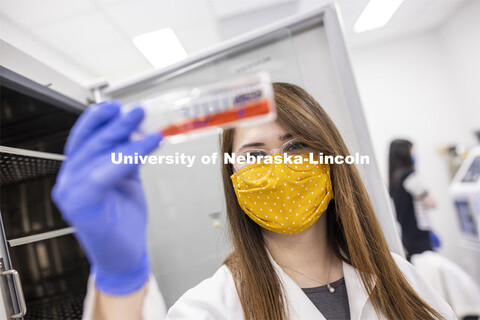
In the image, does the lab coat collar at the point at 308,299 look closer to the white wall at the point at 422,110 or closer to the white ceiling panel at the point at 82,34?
the white ceiling panel at the point at 82,34

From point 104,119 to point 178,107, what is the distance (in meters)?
0.13

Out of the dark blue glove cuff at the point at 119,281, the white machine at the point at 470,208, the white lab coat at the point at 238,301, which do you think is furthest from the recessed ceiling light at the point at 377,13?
the white machine at the point at 470,208

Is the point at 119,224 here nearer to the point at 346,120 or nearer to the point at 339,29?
the point at 346,120

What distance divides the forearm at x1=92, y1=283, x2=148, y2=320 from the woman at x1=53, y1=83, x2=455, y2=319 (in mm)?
309

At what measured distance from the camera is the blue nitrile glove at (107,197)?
0.46 m

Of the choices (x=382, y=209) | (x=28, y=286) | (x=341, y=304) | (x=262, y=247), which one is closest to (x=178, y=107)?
(x=262, y=247)

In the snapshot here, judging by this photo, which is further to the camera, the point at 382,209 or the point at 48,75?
the point at 48,75

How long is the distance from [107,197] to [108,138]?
0.32 ft

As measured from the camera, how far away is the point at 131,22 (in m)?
2.15

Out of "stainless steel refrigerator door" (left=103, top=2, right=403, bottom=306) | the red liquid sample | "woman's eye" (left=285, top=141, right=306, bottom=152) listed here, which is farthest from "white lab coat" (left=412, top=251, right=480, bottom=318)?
the red liquid sample

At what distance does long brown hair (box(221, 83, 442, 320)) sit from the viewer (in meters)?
0.84

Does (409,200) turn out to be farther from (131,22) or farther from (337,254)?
(131,22)

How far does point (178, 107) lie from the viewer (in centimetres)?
53

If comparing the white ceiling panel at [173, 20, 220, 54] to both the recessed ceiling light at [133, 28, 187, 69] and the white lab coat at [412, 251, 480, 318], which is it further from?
the white lab coat at [412, 251, 480, 318]
